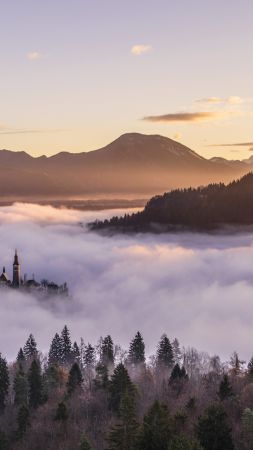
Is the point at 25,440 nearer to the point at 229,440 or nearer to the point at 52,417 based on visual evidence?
the point at 52,417

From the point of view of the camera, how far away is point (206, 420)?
58969 mm

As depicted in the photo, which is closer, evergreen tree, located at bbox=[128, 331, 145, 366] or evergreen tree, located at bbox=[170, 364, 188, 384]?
evergreen tree, located at bbox=[170, 364, 188, 384]

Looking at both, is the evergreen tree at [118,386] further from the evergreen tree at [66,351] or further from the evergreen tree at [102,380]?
the evergreen tree at [66,351]

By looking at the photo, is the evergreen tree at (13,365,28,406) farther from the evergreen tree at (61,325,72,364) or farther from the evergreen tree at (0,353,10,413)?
the evergreen tree at (61,325,72,364)

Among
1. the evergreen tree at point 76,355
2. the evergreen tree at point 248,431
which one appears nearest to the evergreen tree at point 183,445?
the evergreen tree at point 248,431

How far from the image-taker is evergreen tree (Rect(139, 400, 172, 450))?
54.3 m

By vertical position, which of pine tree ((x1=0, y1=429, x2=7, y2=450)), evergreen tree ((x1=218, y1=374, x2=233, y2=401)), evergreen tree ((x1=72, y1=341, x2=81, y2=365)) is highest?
evergreen tree ((x1=218, y1=374, x2=233, y2=401))

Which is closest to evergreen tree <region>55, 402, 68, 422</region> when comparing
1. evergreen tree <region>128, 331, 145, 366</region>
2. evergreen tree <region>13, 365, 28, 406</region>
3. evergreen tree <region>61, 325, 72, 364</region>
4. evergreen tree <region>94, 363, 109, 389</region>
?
evergreen tree <region>94, 363, 109, 389</region>

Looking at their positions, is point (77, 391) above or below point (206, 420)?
below

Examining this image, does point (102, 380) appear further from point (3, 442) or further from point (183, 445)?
point (183, 445)

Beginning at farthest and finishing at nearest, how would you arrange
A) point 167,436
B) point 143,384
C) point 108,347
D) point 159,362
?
point 108,347, point 159,362, point 143,384, point 167,436

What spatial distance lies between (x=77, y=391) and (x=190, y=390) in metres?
18.9

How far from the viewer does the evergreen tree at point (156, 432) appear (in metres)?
54.3

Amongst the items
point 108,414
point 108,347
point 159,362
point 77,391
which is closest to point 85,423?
point 108,414
